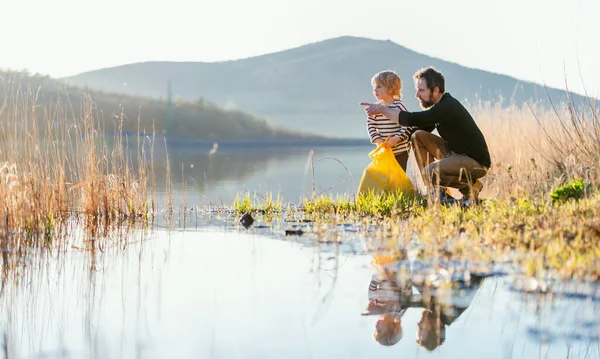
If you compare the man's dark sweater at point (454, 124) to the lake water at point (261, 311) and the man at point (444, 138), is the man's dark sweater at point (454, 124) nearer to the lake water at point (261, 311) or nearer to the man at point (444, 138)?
the man at point (444, 138)

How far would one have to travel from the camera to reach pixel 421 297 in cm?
A: 353

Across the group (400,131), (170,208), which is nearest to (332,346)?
(400,131)

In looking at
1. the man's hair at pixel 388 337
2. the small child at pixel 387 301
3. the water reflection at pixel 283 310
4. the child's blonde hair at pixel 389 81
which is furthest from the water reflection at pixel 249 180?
the man's hair at pixel 388 337

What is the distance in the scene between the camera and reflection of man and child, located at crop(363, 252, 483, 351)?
3039 mm

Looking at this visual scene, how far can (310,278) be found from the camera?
161 inches

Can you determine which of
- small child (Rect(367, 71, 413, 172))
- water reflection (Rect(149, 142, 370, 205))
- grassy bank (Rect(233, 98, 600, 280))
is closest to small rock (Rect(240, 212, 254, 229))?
grassy bank (Rect(233, 98, 600, 280))

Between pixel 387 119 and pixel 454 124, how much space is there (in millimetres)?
559

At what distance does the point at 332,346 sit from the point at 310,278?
120cm

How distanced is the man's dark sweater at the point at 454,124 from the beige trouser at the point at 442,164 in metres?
0.07

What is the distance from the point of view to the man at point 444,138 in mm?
6336

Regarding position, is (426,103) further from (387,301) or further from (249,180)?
(249,180)

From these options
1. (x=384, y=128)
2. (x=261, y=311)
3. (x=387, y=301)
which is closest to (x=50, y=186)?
(x=384, y=128)

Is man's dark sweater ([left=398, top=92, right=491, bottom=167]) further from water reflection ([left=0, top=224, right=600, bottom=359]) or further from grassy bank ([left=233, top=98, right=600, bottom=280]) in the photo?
water reflection ([left=0, top=224, right=600, bottom=359])

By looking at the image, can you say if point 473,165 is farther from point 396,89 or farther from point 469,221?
point 469,221
